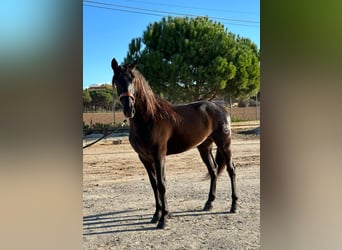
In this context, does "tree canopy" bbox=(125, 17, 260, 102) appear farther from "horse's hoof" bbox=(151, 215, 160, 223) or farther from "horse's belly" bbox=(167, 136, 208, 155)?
"horse's hoof" bbox=(151, 215, 160, 223)

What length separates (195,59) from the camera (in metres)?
2.15

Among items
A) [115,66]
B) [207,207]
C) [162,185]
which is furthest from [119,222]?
[115,66]

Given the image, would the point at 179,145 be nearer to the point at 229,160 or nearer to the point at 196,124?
the point at 196,124

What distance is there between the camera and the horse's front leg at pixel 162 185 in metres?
2.06

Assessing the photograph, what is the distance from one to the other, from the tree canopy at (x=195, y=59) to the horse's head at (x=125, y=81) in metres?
0.07

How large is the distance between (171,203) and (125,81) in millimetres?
755

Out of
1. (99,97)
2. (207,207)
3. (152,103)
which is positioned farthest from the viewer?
(207,207)

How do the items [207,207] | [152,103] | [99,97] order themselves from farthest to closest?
[207,207] → [152,103] → [99,97]

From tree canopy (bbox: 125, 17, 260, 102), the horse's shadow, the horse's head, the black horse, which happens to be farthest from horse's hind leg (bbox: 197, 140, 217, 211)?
the horse's head

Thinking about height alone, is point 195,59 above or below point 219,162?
above

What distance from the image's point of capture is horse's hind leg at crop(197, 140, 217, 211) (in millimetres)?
2172

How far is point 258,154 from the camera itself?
89.3 inches
